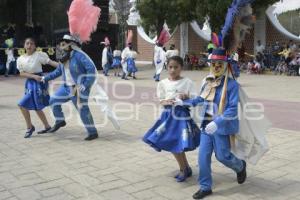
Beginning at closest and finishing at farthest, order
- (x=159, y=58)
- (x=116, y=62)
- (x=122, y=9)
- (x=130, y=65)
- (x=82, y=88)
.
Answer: (x=82, y=88) → (x=159, y=58) → (x=130, y=65) → (x=116, y=62) → (x=122, y=9)

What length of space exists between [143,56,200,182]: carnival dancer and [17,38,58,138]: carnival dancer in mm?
3127

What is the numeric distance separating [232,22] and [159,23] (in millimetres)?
21730

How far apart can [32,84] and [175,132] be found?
3.55 m

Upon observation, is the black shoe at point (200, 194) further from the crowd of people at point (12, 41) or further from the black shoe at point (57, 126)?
the crowd of people at point (12, 41)

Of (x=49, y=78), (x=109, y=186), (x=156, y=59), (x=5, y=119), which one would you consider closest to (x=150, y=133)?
(x=109, y=186)

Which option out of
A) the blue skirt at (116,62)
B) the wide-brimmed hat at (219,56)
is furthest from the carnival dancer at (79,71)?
the blue skirt at (116,62)

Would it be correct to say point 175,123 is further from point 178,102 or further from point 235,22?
point 235,22

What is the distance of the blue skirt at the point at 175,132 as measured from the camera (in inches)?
196

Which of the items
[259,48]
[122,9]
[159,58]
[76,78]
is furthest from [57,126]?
[122,9]

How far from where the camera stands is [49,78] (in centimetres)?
757

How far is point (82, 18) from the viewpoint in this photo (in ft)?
25.0

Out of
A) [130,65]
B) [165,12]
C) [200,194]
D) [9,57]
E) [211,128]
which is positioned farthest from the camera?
[165,12]

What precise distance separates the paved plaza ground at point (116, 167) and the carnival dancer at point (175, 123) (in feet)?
1.49

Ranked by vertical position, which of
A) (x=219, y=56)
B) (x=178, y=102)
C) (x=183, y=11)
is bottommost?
(x=178, y=102)
